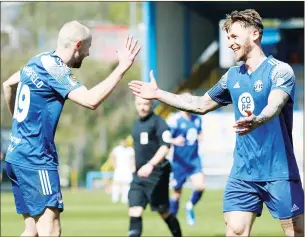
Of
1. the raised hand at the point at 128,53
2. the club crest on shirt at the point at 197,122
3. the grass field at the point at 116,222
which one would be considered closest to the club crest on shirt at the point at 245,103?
the raised hand at the point at 128,53

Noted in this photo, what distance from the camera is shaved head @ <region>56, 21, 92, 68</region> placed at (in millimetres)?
8172

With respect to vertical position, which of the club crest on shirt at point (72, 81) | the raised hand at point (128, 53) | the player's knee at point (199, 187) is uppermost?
the raised hand at point (128, 53)

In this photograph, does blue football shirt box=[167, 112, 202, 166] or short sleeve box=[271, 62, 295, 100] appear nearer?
short sleeve box=[271, 62, 295, 100]

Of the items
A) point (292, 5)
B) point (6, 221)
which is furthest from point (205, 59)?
point (6, 221)

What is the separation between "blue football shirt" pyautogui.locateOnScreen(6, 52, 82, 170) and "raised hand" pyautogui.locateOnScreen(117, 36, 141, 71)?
0.50 m

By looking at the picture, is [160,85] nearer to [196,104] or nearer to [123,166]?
[123,166]

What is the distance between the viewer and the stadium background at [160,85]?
19453 mm

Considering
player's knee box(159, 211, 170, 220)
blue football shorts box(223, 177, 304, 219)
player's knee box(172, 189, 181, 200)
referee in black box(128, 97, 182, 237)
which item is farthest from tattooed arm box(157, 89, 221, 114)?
player's knee box(172, 189, 181, 200)

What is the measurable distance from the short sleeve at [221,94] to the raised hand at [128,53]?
1092 millimetres

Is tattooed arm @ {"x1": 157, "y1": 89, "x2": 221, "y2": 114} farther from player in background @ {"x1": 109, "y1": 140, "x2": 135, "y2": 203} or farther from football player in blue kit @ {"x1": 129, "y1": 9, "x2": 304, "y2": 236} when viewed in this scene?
player in background @ {"x1": 109, "y1": 140, "x2": 135, "y2": 203}

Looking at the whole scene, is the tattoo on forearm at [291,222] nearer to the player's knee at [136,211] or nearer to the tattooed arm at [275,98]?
the tattooed arm at [275,98]

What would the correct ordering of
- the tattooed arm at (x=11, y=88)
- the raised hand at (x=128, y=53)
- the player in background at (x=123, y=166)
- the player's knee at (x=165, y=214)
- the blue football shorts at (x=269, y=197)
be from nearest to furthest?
the raised hand at (x=128, y=53), the blue football shorts at (x=269, y=197), the tattooed arm at (x=11, y=88), the player's knee at (x=165, y=214), the player in background at (x=123, y=166)

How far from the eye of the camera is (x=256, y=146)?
8406mm

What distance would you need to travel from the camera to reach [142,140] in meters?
13.2
